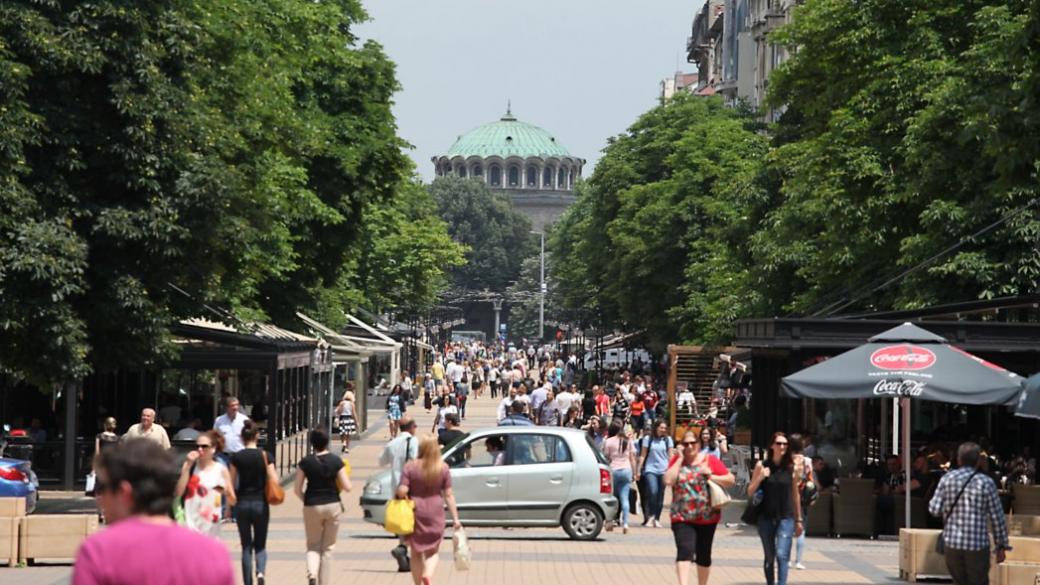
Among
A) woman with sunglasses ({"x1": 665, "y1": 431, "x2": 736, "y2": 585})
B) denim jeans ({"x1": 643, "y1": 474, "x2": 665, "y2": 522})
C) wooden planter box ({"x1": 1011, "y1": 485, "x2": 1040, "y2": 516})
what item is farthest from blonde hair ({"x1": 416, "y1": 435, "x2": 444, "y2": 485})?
denim jeans ({"x1": 643, "y1": 474, "x2": 665, "y2": 522})

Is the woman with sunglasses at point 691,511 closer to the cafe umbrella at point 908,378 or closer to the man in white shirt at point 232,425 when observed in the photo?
the cafe umbrella at point 908,378

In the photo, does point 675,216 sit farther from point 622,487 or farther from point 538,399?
point 622,487

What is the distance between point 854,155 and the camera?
122 ft

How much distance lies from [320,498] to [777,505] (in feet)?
11.9

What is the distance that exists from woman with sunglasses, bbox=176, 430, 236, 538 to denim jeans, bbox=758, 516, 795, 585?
14.3 ft

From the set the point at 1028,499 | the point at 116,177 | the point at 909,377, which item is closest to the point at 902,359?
the point at 909,377

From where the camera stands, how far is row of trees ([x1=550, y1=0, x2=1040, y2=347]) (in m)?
28.4

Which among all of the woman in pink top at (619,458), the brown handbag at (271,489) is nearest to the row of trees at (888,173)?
the woman in pink top at (619,458)

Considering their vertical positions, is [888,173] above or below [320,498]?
above

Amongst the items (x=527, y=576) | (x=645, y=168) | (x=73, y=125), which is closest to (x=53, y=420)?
(x=73, y=125)

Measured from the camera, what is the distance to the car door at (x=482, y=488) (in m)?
22.5

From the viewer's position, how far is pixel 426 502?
48.6 feet

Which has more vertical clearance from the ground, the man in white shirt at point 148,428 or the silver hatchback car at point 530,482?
the man in white shirt at point 148,428

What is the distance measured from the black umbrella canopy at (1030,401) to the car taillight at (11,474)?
423 inches
